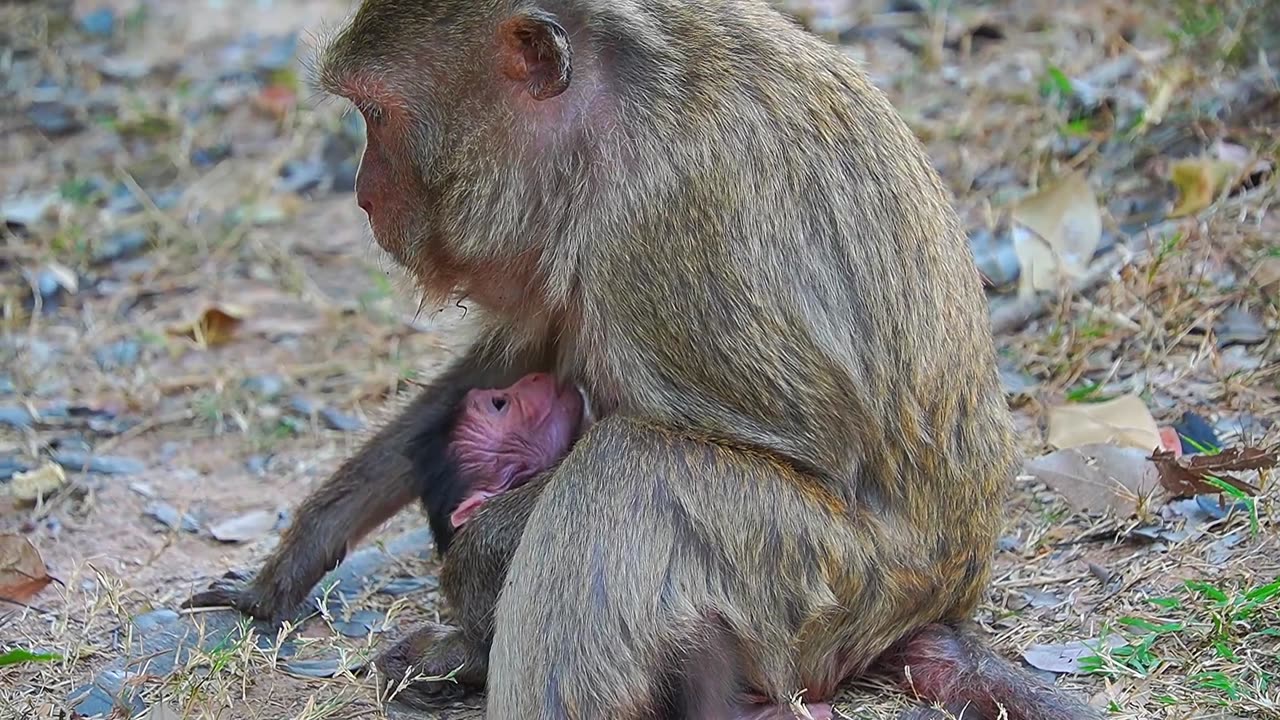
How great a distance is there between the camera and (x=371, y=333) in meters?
6.09

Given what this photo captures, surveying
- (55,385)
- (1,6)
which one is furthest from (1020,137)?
(1,6)

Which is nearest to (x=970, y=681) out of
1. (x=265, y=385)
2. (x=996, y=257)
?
(x=996, y=257)

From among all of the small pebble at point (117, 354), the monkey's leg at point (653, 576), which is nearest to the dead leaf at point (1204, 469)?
the monkey's leg at point (653, 576)

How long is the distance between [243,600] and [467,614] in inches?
30.8

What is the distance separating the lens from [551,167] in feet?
11.5

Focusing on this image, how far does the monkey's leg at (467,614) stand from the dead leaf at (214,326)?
265 centimetres

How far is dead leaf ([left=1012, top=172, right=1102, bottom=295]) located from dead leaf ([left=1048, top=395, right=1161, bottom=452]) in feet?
2.33

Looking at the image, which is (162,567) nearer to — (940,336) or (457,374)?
(457,374)

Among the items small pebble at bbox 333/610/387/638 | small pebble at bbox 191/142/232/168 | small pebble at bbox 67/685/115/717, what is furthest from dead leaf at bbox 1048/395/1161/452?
small pebble at bbox 191/142/232/168

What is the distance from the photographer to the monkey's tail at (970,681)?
3.34 metres

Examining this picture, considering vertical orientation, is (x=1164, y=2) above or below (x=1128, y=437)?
above

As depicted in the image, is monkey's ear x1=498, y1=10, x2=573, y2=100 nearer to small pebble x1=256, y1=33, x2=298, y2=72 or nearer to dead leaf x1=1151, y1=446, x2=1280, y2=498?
dead leaf x1=1151, y1=446, x2=1280, y2=498

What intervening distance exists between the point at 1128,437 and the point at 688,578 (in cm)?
172

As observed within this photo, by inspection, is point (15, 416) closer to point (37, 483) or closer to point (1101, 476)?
point (37, 483)
